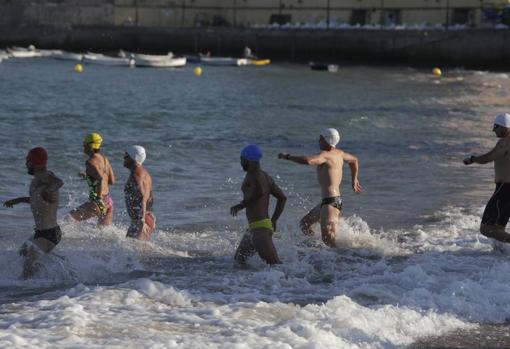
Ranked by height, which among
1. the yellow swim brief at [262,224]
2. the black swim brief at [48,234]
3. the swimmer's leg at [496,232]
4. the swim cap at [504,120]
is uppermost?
the swim cap at [504,120]

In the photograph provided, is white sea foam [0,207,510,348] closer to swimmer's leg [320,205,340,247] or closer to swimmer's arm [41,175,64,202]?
swimmer's leg [320,205,340,247]

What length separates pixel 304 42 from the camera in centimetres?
6812

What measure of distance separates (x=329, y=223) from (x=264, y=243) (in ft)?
5.55

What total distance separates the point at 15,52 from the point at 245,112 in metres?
35.5

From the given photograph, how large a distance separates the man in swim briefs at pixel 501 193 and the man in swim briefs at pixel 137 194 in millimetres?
3830

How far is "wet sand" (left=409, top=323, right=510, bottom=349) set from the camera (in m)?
8.42

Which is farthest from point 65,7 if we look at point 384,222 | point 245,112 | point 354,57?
point 384,222

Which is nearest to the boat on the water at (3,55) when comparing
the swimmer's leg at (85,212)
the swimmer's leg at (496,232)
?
the swimmer's leg at (85,212)

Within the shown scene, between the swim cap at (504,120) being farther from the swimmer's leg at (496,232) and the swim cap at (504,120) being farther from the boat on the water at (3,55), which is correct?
the boat on the water at (3,55)

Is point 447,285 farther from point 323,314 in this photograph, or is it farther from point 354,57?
point 354,57

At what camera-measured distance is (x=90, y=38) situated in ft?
238

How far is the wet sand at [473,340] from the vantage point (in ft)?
27.6

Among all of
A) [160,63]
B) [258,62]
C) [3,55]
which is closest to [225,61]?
[258,62]

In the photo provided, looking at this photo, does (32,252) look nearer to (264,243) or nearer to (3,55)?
(264,243)
